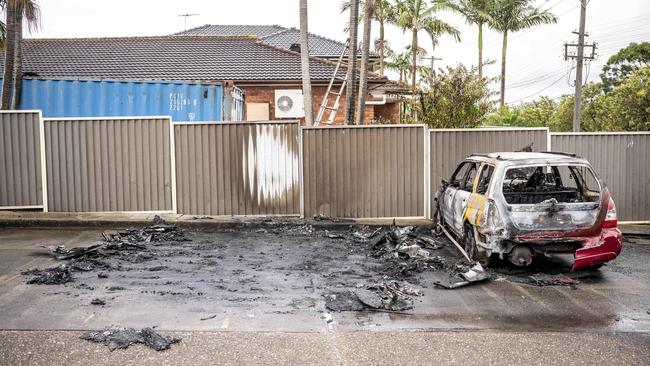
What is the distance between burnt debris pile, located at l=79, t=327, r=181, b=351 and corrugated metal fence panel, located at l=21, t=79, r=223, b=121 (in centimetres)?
1032

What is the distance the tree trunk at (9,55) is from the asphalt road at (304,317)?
24.1ft

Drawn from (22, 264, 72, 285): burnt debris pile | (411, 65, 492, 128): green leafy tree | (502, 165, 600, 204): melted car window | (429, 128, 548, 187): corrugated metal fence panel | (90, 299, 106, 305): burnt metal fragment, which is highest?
(411, 65, 492, 128): green leafy tree

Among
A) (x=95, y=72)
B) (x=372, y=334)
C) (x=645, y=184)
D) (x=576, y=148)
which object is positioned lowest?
(x=372, y=334)

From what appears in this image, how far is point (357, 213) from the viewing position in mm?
12117

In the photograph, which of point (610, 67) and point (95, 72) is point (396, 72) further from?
point (95, 72)

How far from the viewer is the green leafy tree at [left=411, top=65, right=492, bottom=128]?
15.6m

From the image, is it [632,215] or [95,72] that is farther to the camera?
[95,72]

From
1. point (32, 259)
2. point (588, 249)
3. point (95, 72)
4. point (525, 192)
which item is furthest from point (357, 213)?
point (95, 72)

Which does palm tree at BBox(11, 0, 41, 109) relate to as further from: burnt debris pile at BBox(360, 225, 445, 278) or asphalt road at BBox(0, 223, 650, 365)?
burnt debris pile at BBox(360, 225, 445, 278)

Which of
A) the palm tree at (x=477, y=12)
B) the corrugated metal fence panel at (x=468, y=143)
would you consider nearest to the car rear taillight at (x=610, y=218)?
the corrugated metal fence panel at (x=468, y=143)

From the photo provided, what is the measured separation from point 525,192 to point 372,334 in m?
4.13

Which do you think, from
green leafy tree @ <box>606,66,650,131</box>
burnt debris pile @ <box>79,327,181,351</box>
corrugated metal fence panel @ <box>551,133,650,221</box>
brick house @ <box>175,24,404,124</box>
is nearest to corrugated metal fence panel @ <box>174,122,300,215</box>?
corrugated metal fence panel @ <box>551,133,650,221</box>

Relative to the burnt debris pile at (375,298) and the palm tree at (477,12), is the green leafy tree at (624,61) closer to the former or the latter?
the palm tree at (477,12)

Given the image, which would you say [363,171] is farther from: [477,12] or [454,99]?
[477,12]
